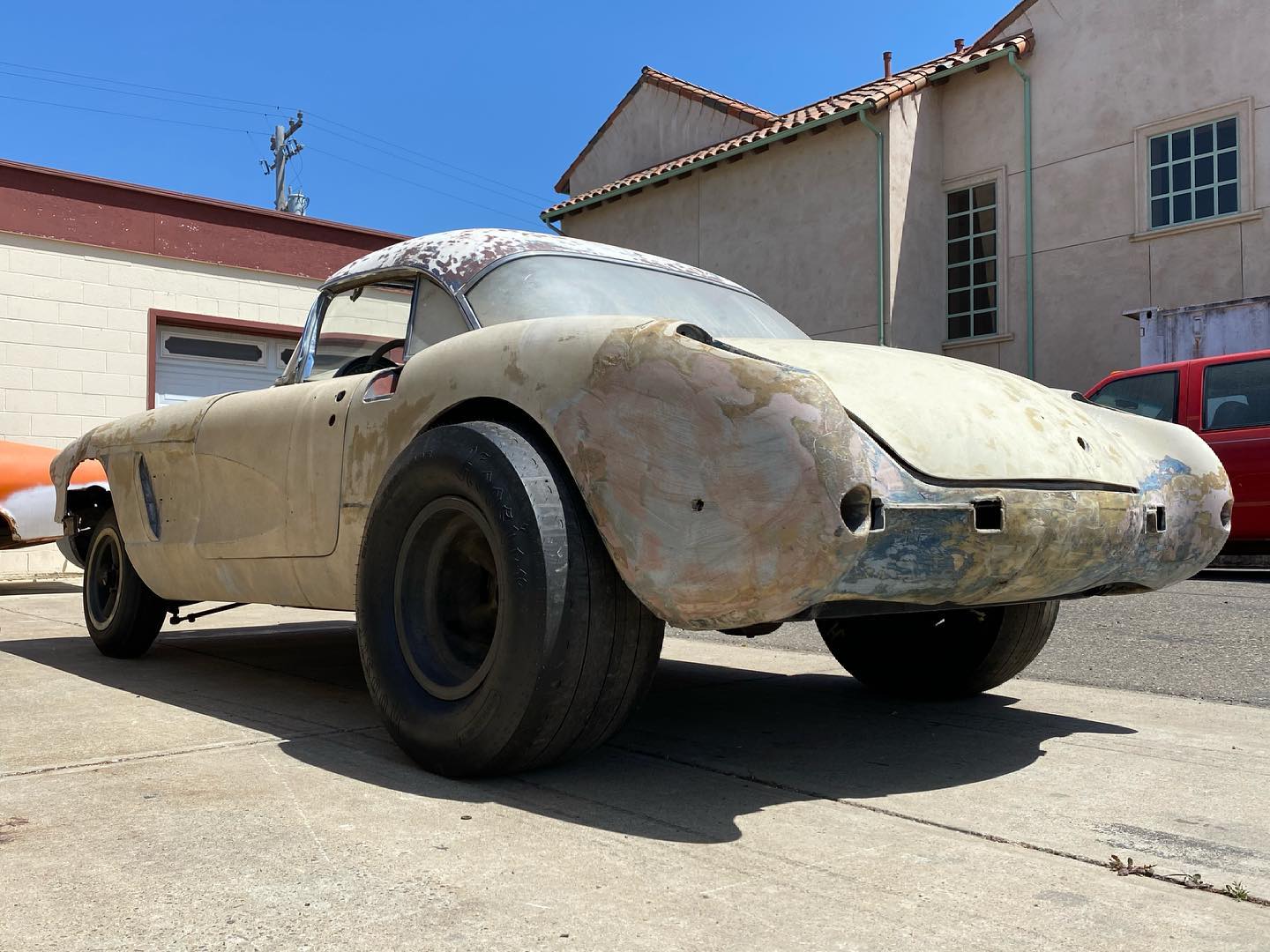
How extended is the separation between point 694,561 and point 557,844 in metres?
0.64

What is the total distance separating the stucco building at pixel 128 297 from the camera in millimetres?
11445

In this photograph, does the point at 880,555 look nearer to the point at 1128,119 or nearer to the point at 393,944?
the point at 393,944

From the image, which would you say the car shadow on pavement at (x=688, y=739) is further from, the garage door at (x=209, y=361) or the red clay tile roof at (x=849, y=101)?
the red clay tile roof at (x=849, y=101)

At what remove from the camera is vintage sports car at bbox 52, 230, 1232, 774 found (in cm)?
238

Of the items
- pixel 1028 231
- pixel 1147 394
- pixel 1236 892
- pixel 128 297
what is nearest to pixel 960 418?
pixel 1236 892

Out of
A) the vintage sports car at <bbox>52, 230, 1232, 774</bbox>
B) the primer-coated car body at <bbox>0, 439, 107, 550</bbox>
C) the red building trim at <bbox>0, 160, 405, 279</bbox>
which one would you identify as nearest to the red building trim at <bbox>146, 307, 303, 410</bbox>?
the red building trim at <bbox>0, 160, 405, 279</bbox>

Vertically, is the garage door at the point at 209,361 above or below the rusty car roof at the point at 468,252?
above

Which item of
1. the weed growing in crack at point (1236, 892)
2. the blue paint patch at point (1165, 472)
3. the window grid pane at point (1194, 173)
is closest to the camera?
the weed growing in crack at point (1236, 892)

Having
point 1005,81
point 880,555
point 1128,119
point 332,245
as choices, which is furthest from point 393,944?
point 1005,81

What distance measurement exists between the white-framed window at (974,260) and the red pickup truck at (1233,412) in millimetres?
6269

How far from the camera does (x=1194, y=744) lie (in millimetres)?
3342

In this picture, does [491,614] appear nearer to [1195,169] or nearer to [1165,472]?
[1165,472]

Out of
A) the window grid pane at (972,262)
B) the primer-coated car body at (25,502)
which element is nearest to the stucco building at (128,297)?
the primer-coated car body at (25,502)

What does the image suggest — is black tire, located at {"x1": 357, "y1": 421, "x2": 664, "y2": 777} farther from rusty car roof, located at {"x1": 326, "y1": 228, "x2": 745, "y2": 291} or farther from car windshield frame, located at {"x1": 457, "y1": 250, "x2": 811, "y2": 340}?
rusty car roof, located at {"x1": 326, "y1": 228, "x2": 745, "y2": 291}
